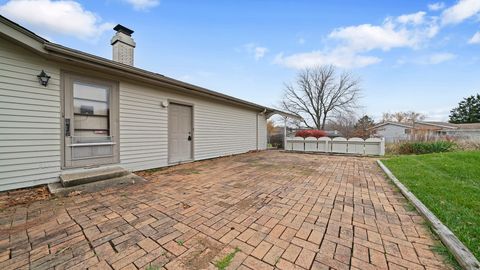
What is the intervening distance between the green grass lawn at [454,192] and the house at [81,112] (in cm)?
594

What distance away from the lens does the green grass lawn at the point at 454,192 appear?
6.61ft

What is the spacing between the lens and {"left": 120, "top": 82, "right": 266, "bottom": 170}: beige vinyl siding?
16.1 ft

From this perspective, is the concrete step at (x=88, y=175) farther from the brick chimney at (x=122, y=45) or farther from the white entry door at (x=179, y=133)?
the brick chimney at (x=122, y=45)

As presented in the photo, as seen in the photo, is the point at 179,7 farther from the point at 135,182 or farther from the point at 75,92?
the point at 135,182

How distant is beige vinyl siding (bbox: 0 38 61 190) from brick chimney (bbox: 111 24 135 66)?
232cm

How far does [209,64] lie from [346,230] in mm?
12270

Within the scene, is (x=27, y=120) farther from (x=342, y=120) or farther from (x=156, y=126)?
(x=342, y=120)

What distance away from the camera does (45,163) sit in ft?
12.0

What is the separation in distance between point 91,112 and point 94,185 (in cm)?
170

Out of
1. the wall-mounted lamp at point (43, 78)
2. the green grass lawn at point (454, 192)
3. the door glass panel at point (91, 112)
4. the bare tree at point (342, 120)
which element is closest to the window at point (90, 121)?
the door glass panel at point (91, 112)

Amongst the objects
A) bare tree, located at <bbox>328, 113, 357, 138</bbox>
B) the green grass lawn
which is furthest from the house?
bare tree, located at <bbox>328, 113, 357, 138</bbox>

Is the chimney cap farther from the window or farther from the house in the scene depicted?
the window

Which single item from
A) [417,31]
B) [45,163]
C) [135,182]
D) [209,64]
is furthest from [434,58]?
[45,163]

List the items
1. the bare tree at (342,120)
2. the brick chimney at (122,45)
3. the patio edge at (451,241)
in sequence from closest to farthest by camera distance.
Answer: the patio edge at (451,241) < the brick chimney at (122,45) < the bare tree at (342,120)
